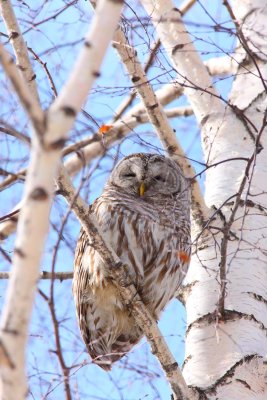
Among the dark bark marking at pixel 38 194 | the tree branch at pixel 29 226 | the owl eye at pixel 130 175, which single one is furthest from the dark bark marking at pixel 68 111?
the owl eye at pixel 130 175

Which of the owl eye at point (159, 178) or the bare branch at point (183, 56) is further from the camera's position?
the owl eye at point (159, 178)

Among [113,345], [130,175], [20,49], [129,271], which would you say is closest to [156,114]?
[129,271]

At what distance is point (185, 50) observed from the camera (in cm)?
457

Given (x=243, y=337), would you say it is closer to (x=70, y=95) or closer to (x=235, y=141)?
(x=235, y=141)

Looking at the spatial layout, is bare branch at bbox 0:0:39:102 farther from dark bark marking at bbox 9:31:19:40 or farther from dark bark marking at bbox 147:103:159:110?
dark bark marking at bbox 147:103:159:110

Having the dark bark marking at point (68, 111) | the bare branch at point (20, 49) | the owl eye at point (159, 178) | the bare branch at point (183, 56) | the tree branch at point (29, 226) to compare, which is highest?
the bare branch at point (183, 56)

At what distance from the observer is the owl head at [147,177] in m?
5.13

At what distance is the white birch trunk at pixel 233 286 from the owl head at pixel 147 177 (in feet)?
A: 1.79

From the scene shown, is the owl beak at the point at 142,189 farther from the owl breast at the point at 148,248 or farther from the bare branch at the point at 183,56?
the bare branch at the point at 183,56

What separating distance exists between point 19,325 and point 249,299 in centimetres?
221

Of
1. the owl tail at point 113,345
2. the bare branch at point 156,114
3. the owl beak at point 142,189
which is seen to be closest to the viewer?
the bare branch at point 156,114

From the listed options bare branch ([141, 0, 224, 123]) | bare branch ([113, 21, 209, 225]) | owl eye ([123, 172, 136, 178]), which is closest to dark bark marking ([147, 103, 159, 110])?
bare branch ([113, 21, 209, 225])

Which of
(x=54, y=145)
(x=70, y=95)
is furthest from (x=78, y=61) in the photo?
(x=54, y=145)

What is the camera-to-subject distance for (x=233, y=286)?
155 inches
